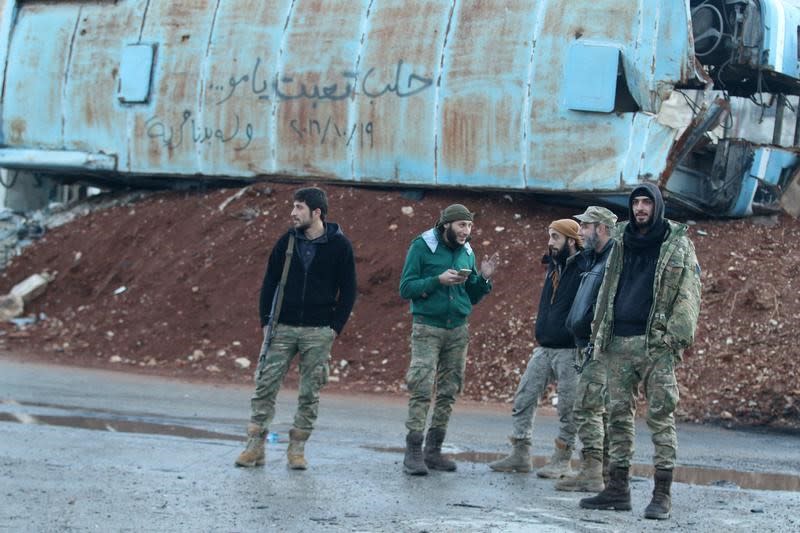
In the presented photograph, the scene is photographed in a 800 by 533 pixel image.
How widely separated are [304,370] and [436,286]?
3.45ft

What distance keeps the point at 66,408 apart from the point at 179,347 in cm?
436

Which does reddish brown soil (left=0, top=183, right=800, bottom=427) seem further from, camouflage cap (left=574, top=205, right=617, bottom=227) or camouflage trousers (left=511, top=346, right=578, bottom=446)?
camouflage cap (left=574, top=205, right=617, bottom=227)

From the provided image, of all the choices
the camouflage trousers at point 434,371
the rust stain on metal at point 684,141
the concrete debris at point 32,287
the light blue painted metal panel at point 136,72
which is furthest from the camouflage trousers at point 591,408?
the light blue painted metal panel at point 136,72

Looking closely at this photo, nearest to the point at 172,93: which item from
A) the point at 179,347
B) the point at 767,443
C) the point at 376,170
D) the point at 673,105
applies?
the point at 376,170

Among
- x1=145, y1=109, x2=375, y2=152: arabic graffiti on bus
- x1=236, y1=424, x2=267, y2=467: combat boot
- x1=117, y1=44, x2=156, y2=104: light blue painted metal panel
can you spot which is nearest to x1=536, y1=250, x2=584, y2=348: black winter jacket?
x1=236, y1=424, x2=267, y2=467: combat boot

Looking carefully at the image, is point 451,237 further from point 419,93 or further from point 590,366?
point 419,93

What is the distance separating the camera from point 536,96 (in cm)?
1738

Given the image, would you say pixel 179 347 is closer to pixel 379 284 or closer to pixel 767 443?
pixel 379 284

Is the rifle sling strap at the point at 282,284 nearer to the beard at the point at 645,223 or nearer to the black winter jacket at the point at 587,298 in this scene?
the black winter jacket at the point at 587,298

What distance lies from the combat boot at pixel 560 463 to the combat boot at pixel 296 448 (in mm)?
1627

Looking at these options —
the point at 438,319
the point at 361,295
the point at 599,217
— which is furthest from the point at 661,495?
the point at 361,295

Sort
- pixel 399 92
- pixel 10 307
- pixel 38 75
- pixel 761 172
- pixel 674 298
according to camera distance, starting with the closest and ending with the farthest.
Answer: pixel 674 298
pixel 761 172
pixel 399 92
pixel 10 307
pixel 38 75

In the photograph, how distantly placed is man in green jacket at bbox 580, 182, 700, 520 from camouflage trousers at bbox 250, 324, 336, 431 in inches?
80.5

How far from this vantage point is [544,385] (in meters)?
9.79
